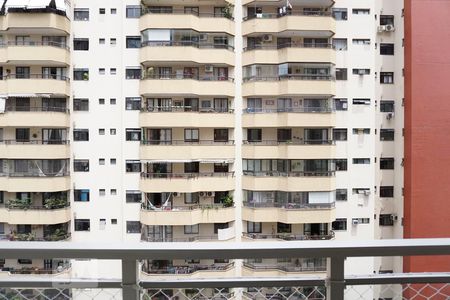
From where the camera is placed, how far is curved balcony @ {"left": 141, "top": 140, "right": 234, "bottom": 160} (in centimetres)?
370

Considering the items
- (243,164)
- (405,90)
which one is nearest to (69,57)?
(243,164)

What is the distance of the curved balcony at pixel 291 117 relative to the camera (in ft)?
12.3

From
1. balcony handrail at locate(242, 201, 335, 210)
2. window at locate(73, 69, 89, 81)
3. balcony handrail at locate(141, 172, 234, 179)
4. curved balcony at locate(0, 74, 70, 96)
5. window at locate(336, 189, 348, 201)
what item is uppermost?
window at locate(73, 69, 89, 81)

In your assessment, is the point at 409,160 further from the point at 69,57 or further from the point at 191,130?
the point at 69,57

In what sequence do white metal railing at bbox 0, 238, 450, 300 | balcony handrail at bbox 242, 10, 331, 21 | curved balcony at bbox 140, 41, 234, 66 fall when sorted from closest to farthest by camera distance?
white metal railing at bbox 0, 238, 450, 300, curved balcony at bbox 140, 41, 234, 66, balcony handrail at bbox 242, 10, 331, 21

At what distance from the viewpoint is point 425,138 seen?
3.88 metres

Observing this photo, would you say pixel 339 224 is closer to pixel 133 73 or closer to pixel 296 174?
pixel 296 174

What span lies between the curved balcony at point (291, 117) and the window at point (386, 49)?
3.27 feet

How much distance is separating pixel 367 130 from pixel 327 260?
364 cm

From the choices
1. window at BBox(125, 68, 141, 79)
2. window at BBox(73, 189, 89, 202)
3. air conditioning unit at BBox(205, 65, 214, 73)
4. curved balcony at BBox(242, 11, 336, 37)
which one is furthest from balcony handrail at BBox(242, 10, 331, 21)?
window at BBox(73, 189, 89, 202)

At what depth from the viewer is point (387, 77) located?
407 cm

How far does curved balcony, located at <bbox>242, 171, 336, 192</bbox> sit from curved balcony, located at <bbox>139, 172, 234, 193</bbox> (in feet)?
0.85

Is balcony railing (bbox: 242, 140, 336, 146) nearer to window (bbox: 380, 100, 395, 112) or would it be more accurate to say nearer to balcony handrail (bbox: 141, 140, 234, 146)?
balcony handrail (bbox: 141, 140, 234, 146)

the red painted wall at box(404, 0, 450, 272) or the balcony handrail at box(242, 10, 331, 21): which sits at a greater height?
the balcony handrail at box(242, 10, 331, 21)
